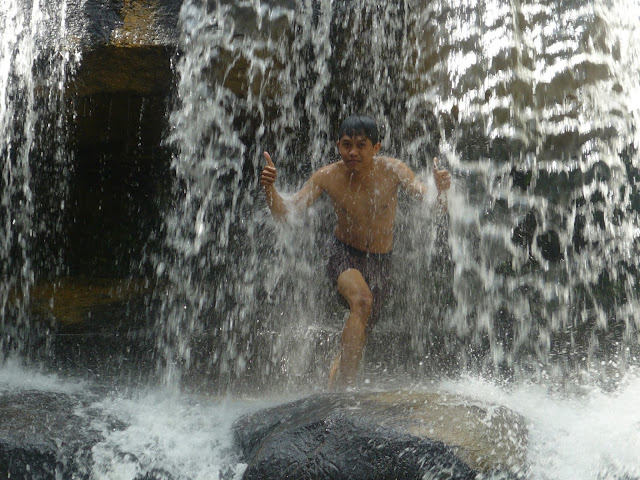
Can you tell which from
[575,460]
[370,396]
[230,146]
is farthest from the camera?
[230,146]

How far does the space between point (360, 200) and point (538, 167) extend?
2429 millimetres

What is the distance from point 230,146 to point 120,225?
1.29 meters

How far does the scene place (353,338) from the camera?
359 cm

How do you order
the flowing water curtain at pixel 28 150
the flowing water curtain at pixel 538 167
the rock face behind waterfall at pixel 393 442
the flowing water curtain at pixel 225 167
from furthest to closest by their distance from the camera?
the flowing water curtain at pixel 538 167, the flowing water curtain at pixel 225 167, the flowing water curtain at pixel 28 150, the rock face behind waterfall at pixel 393 442

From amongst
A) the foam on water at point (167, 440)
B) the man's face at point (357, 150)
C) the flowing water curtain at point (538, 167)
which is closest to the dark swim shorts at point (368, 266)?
the man's face at point (357, 150)

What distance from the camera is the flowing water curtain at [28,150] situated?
448 centimetres

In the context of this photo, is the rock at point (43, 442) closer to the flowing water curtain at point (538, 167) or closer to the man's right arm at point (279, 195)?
the man's right arm at point (279, 195)

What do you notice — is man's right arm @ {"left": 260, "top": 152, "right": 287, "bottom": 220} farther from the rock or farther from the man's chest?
the rock

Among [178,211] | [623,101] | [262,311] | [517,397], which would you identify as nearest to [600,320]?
[623,101]

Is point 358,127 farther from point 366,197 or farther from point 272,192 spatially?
point 272,192

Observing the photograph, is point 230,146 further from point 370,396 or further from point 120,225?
point 370,396

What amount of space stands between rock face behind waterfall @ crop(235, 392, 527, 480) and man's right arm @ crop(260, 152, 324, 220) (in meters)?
1.35

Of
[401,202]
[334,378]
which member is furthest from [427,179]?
[334,378]

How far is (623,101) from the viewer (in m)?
5.62
